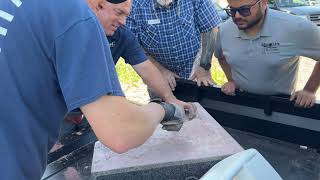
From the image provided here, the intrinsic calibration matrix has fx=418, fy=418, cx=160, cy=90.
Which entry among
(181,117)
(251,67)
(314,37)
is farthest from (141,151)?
(314,37)

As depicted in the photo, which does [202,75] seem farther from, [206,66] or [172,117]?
[172,117]

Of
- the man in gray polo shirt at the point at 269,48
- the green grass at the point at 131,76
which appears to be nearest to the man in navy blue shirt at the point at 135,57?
the man in gray polo shirt at the point at 269,48

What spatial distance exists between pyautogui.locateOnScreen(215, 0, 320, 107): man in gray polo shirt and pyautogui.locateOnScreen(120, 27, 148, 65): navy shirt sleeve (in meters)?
0.61

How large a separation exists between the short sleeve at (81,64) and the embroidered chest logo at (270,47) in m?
1.71

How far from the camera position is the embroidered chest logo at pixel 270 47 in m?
2.54

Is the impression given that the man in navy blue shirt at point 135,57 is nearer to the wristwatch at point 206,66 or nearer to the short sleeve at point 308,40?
the wristwatch at point 206,66

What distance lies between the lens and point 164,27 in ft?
10.4

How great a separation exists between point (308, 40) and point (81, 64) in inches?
71.8

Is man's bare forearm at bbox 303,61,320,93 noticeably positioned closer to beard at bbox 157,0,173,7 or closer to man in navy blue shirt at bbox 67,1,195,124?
man in navy blue shirt at bbox 67,1,195,124

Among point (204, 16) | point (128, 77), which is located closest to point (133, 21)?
point (204, 16)

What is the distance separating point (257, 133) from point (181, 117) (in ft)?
1.99

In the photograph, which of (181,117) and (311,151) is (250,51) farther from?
(181,117)

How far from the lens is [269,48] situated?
2.57m

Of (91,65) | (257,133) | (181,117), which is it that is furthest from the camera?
(257,133)
